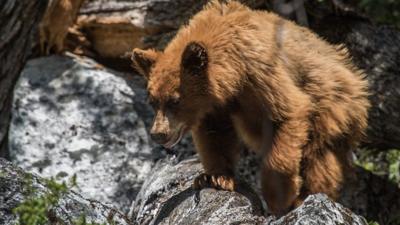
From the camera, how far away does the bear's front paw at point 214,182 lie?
20.8ft

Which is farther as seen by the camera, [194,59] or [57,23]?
[57,23]

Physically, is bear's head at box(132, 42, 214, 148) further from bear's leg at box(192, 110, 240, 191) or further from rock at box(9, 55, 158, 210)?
rock at box(9, 55, 158, 210)

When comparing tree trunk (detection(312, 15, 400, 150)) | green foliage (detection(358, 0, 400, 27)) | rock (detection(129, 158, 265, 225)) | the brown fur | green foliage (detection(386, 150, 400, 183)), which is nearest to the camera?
green foliage (detection(358, 0, 400, 27))

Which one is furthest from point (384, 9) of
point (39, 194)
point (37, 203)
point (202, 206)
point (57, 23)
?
point (57, 23)

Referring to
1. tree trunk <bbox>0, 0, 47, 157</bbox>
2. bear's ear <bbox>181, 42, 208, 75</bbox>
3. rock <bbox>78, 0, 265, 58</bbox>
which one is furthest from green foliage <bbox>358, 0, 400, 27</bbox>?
rock <bbox>78, 0, 265, 58</bbox>

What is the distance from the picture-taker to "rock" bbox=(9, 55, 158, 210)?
8.28 metres

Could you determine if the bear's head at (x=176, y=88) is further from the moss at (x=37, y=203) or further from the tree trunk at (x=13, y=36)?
the moss at (x=37, y=203)

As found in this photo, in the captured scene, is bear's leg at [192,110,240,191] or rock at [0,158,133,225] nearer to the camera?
rock at [0,158,133,225]

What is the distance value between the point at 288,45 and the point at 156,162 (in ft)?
7.37

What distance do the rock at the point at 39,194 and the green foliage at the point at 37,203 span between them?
3cm

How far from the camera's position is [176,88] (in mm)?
6148

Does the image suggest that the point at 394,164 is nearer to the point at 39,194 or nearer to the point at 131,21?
the point at 131,21

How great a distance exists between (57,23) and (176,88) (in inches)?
140

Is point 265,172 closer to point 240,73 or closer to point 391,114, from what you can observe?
point 240,73
